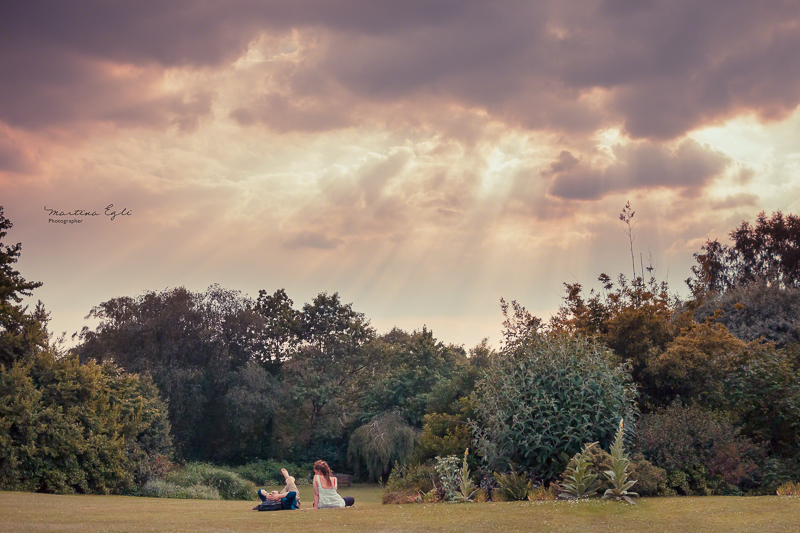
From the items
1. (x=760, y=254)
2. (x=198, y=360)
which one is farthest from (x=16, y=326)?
(x=760, y=254)

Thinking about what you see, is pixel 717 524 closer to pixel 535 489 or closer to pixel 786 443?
pixel 535 489

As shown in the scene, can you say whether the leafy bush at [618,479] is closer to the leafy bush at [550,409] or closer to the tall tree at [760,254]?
the leafy bush at [550,409]

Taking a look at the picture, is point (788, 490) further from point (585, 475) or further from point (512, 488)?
point (512, 488)

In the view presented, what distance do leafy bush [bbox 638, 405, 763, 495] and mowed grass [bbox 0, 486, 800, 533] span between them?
258cm

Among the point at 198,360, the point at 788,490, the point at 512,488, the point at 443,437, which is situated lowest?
the point at 788,490

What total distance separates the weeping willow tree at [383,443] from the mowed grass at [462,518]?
17.1 metres

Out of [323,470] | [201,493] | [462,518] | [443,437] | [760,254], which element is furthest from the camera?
[760,254]

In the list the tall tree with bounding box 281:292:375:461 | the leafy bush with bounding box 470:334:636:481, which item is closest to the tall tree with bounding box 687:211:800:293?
the tall tree with bounding box 281:292:375:461

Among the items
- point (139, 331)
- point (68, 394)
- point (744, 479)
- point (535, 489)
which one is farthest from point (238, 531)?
point (139, 331)

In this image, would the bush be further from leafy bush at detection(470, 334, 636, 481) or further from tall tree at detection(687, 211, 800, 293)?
tall tree at detection(687, 211, 800, 293)

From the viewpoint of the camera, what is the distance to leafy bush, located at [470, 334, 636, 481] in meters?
15.3

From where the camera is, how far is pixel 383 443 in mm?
30500

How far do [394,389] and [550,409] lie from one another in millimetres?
19203

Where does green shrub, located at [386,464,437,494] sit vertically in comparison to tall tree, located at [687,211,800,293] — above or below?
below
